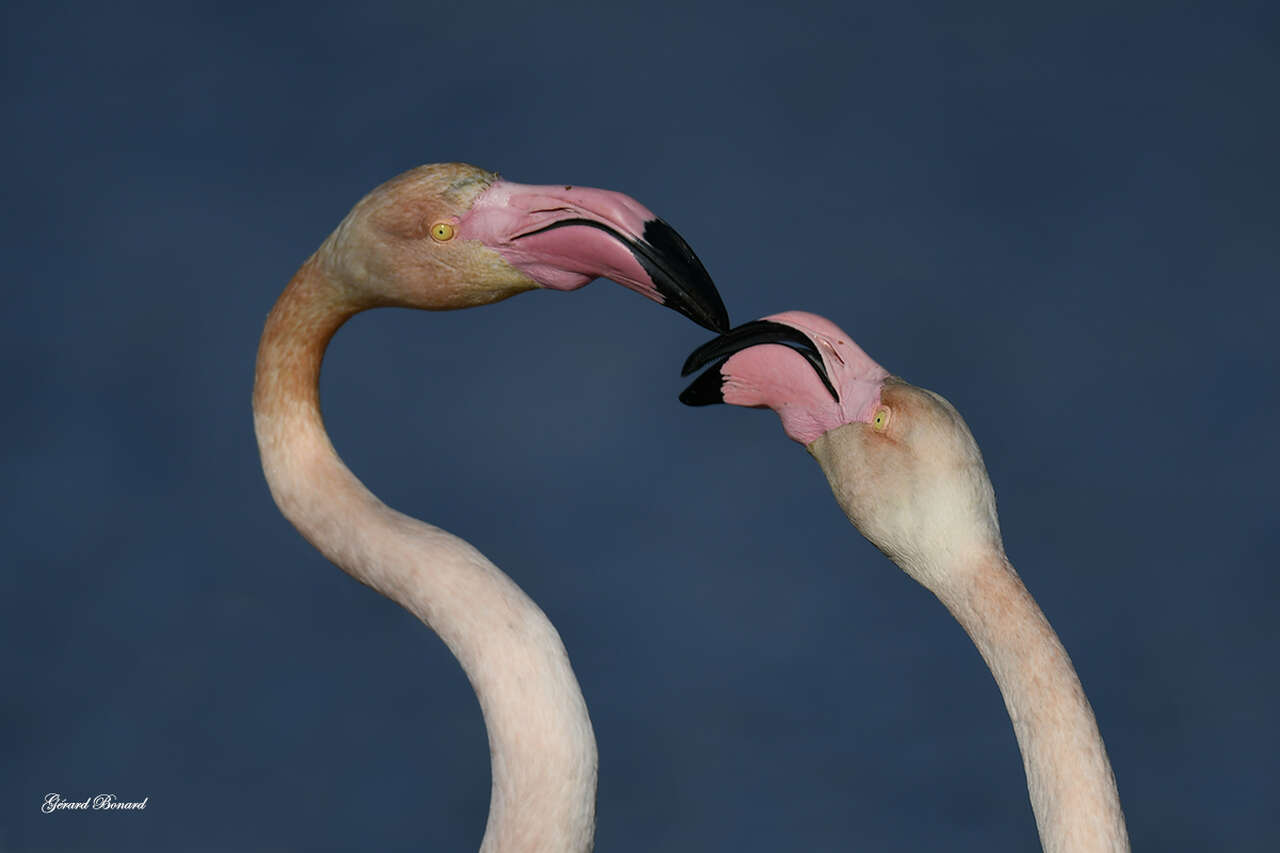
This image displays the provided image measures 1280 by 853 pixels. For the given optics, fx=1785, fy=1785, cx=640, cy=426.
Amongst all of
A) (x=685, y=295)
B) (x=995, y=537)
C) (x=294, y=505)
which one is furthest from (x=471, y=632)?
(x=995, y=537)

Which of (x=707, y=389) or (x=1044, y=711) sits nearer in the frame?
(x=1044, y=711)

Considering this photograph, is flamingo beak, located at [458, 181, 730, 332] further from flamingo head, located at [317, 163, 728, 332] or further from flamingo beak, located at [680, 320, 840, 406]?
flamingo beak, located at [680, 320, 840, 406]

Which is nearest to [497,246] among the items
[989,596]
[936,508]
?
[936,508]

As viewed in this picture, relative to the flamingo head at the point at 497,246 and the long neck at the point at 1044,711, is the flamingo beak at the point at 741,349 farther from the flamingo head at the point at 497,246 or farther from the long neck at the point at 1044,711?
the long neck at the point at 1044,711

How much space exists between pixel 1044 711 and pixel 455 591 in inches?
29.5

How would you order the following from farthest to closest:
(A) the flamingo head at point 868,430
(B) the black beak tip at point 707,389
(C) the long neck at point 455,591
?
(B) the black beak tip at point 707,389
(A) the flamingo head at point 868,430
(C) the long neck at point 455,591

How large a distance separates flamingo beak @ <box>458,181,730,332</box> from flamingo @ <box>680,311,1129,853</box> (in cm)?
19

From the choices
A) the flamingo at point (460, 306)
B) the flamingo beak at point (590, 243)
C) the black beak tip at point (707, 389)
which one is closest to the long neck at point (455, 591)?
A: the flamingo at point (460, 306)

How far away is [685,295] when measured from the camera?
2156mm

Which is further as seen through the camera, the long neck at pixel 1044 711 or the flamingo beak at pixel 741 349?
the flamingo beak at pixel 741 349

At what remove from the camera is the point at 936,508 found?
7.50 feet

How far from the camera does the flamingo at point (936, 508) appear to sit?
222cm

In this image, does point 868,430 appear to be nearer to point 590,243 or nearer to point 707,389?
point 707,389

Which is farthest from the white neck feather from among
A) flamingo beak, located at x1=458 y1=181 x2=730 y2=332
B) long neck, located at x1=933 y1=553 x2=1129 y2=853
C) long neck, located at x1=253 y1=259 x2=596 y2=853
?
long neck, located at x1=253 y1=259 x2=596 y2=853
